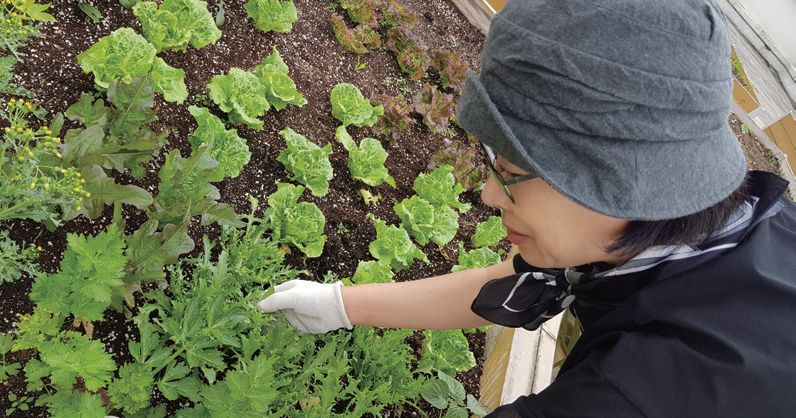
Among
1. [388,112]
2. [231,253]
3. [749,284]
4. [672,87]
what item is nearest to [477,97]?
[672,87]

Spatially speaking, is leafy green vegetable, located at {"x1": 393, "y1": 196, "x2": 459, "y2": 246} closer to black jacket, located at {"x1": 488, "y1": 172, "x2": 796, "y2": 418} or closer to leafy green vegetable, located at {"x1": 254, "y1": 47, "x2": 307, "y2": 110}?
leafy green vegetable, located at {"x1": 254, "y1": 47, "x2": 307, "y2": 110}

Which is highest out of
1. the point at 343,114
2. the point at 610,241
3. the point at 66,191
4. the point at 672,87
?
the point at 672,87

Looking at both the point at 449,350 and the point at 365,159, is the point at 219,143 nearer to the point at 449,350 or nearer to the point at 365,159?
the point at 365,159

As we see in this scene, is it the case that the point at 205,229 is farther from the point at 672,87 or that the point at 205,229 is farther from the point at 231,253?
the point at 672,87

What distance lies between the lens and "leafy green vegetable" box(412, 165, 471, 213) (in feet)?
8.66

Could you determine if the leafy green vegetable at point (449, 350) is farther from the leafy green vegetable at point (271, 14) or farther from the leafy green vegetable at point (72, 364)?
the leafy green vegetable at point (271, 14)

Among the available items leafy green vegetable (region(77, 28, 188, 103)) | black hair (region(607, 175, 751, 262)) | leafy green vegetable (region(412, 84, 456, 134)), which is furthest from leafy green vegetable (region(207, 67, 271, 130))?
black hair (region(607, 175, 751, 262))

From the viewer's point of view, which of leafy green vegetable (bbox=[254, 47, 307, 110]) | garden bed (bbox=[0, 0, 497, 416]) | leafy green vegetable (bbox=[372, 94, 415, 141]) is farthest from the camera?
leafy green vegetable (bbox=[372, 94, 415, 141])

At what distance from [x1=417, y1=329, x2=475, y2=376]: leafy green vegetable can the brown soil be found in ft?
0.66

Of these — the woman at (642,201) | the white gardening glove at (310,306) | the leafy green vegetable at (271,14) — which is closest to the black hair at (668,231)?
the woman at (642,201)

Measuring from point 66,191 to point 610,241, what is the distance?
1.28 metres

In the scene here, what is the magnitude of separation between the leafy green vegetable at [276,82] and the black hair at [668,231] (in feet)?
5.01

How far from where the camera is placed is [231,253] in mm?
1916

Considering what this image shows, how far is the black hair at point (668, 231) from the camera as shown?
119cm
